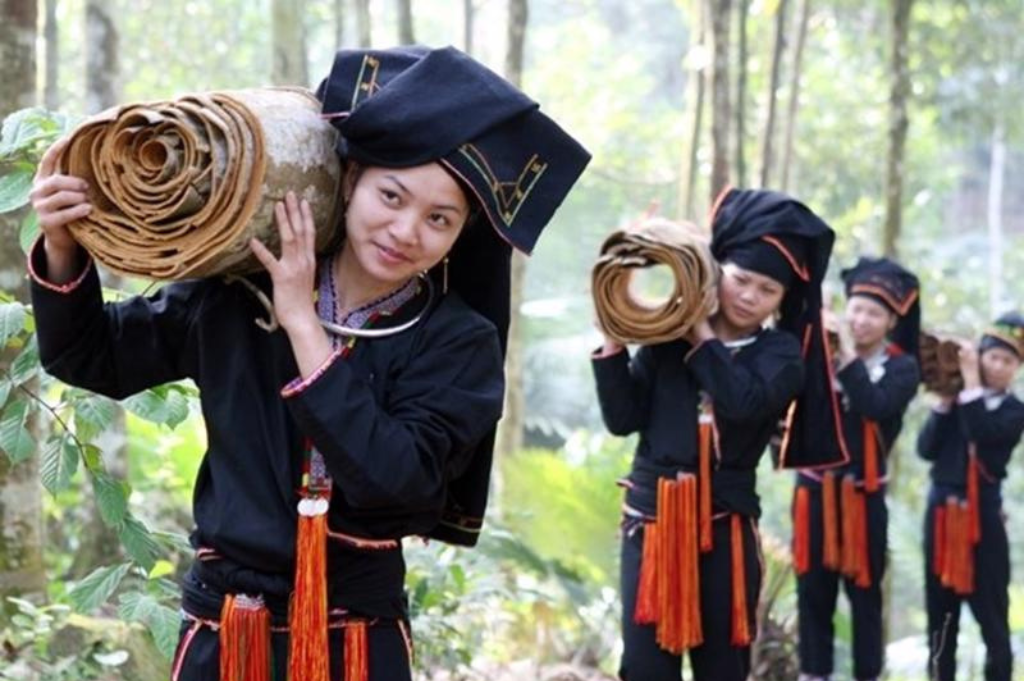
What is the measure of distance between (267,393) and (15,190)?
82 cm

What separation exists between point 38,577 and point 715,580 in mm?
2179

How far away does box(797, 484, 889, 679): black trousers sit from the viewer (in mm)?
6809

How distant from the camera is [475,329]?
2.71 m

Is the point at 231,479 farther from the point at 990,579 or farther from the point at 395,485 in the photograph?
the point at 990,579

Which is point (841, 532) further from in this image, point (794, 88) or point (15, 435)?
point (794, 88)

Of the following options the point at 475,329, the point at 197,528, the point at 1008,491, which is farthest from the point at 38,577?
the point at 1008,491

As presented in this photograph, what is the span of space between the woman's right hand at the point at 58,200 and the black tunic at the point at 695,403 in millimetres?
2641

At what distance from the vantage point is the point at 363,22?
9039mm

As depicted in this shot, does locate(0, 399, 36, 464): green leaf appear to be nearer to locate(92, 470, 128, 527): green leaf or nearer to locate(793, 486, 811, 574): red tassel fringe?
locate(92, 470, 128, 527): green leaf

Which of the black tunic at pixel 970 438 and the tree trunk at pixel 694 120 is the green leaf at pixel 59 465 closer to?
the black tunic at pixel 970 438

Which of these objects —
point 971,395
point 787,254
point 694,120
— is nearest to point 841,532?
point 971,395

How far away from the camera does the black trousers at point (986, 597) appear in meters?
7.16

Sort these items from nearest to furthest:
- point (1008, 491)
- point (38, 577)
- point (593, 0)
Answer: point (38, 577)
point (1008, 491)
point (593, 0)

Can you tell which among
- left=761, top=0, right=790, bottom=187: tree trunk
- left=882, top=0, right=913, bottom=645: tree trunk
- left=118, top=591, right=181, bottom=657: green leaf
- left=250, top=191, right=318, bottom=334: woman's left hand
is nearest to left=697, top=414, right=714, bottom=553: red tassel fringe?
left=118, top=591, right=181, bottom=657: green leaf
